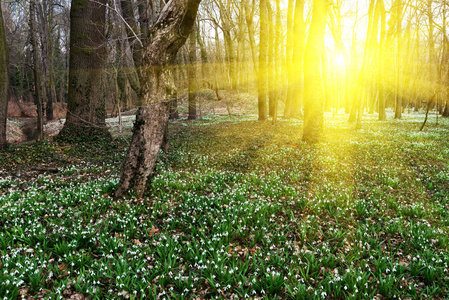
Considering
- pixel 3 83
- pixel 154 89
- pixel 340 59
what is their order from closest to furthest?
pixel 154 89, pixel 3 83, pixel 340 59

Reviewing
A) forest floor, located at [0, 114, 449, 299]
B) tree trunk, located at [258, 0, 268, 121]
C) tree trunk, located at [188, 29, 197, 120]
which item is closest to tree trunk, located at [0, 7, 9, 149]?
forest floor, located at [0, 114, 449, 299]

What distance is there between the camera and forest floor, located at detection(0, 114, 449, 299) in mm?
3641

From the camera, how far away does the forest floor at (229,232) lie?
364 centimetres

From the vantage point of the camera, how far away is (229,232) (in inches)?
195

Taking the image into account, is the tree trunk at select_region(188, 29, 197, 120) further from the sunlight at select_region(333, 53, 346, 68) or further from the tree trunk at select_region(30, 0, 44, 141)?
the sunlight at select_region(333, 53, 346, 68)

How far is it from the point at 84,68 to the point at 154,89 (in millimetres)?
8507

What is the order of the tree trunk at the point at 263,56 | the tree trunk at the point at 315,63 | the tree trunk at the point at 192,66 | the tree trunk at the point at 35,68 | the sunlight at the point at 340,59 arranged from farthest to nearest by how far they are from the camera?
the sunlight at the point at 340,59
the tree trunk at the point at 192,66
the tree trunk at the point at 263,56
the tree trunk at the point at 35,68
the tree trunk at the point at 315,63

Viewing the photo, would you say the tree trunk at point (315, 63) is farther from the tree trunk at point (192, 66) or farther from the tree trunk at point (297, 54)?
the tree trunk at point (192, 66)

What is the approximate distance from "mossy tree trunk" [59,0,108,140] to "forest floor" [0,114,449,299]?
2.78 m

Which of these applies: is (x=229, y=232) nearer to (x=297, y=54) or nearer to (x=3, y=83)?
(x=3, y=83)

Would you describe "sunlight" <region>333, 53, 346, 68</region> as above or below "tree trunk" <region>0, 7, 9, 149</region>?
above

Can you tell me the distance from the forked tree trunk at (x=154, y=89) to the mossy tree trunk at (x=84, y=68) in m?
7.30

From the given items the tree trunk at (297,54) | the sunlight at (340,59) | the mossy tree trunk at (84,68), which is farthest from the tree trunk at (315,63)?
the sunlight at (340,59)

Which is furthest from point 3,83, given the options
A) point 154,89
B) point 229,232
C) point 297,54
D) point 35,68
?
point 297,54
